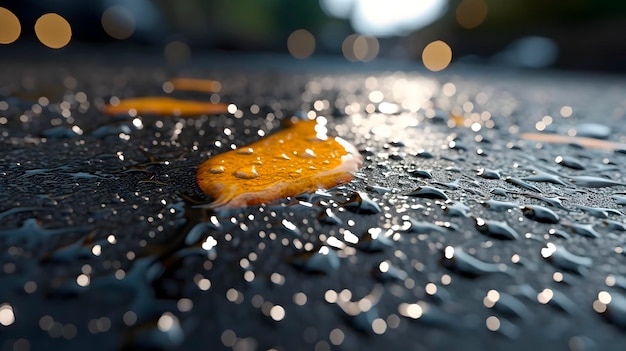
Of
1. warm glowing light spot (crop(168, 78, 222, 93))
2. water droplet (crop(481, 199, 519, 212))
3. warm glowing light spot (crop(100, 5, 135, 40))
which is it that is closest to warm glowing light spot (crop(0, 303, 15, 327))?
water droplet (crop(481, 199, 519, 212))

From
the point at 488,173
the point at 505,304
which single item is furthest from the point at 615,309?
the point at 488,173

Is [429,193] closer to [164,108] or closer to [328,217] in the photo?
[328,217]

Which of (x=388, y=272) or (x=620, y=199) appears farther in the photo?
(x=620, y=199)

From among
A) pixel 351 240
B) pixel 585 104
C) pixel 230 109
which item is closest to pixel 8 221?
pixel 351 240

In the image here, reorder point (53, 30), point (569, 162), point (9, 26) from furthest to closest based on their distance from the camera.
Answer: point (53, 30), point (9, 26), point (569, 162)

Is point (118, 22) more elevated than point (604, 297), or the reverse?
point (604, 297)
